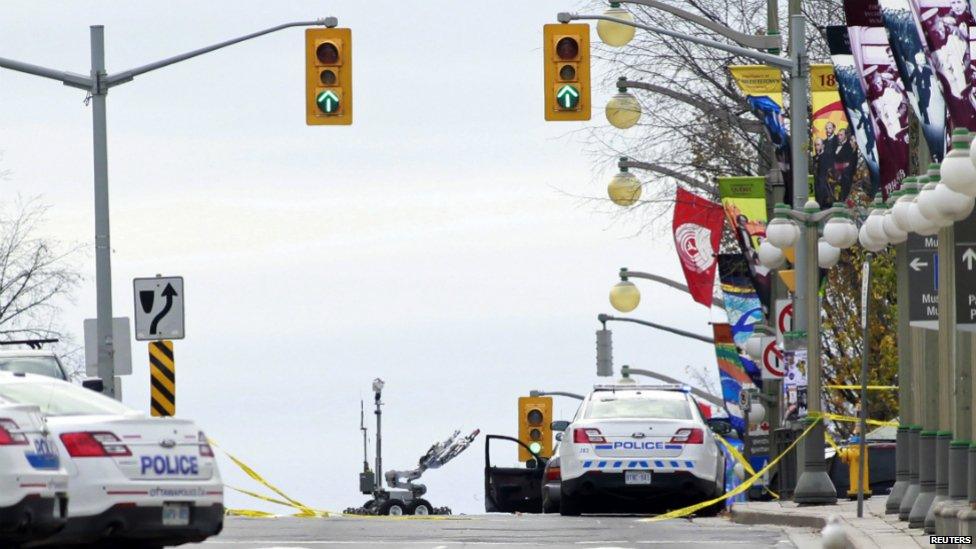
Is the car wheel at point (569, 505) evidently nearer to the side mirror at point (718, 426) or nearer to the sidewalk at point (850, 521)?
the sidewalk at point (850, 521)

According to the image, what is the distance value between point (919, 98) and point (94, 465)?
716cm

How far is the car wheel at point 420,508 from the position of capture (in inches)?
1672

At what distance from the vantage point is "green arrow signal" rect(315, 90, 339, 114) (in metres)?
25.3

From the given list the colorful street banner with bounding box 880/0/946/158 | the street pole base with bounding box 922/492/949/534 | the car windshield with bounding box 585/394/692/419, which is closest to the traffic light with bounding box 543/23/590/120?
the car windshield with bounding box 585/394/692/419

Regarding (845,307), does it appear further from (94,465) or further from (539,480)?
(94,465)

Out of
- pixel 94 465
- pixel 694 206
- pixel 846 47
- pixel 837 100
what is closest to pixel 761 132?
pixel 694 206

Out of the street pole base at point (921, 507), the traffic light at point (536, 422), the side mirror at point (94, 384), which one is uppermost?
the side mirror at point (94, 384)

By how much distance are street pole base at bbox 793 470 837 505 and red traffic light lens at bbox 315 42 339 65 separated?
23.8 feet

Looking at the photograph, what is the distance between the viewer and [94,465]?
1466 cm

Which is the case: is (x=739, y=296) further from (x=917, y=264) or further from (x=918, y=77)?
(x=918, y=77)

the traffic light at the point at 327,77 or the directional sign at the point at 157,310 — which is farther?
the directional sign at the point at 157,310

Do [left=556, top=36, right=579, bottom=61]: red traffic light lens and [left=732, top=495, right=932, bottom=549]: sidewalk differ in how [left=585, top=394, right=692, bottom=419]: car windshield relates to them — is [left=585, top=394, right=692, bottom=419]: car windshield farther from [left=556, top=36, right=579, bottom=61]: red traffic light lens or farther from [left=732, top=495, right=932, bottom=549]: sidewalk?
[left=556, top=36, right=579, bottom=61]: red traffic light lens

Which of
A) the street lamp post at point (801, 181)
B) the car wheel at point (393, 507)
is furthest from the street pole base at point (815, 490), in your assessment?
the car wheel at point (393, 507)

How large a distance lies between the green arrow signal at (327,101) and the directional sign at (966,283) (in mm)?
11290
